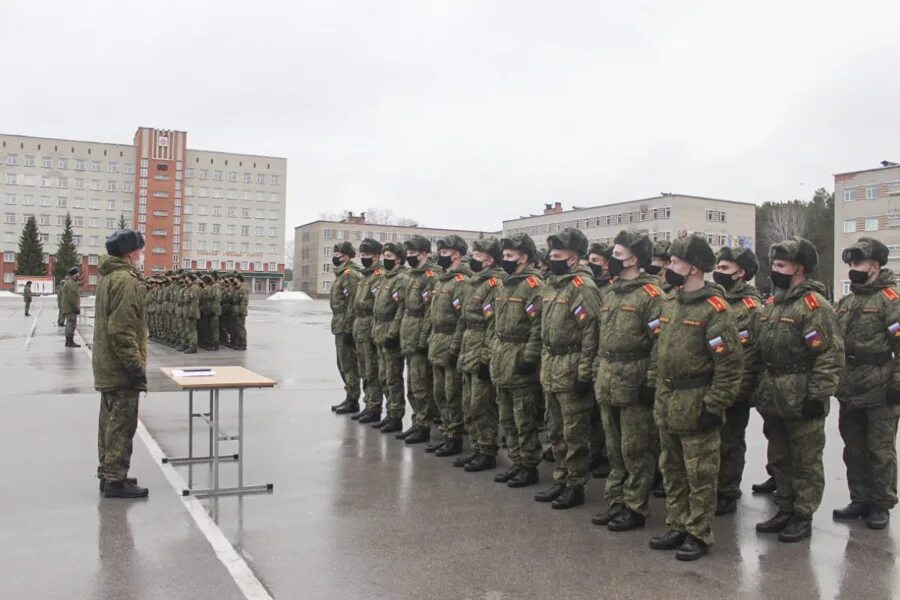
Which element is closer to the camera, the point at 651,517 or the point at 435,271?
the point at 651,517

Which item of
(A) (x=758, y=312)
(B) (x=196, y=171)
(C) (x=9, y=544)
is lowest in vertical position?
(C) (x=9, y=544)

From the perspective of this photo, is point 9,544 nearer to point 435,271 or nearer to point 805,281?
point 435,271

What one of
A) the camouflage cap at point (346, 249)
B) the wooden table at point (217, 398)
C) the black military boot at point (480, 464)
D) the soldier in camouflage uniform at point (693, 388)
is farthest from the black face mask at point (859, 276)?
the camouflage cap at point (346, 249)

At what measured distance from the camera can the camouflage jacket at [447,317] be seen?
7.57 metres

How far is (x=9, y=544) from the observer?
4973 mm

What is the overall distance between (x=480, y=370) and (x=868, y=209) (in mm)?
55086

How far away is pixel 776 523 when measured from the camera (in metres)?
5.39

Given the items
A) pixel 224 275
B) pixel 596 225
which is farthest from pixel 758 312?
pixel 596 225

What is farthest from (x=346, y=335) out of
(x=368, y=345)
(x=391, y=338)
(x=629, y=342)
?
(x=629, y=342)

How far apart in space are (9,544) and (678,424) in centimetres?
431

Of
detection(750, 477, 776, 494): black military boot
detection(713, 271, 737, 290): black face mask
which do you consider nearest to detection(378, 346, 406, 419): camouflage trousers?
detection(750, 477, 776, 494): black military boot

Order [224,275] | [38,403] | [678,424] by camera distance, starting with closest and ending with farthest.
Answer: [678,424] → [38,403] → [224,275]

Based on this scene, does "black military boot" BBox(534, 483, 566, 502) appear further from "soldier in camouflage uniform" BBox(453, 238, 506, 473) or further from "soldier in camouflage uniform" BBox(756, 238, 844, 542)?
"soldier in camouflage uniform" BBox(756, 238, 844, 542)

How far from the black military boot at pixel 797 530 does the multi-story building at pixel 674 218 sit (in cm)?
5697
